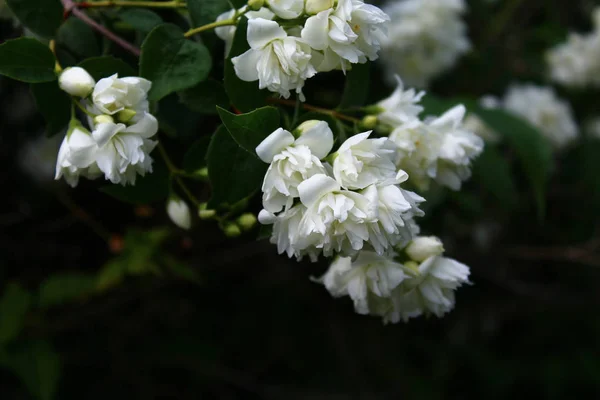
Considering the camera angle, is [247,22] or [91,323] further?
[91,323]

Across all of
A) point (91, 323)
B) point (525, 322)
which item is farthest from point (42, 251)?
point (525, 322)

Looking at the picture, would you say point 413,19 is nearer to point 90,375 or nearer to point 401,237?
point 401,237

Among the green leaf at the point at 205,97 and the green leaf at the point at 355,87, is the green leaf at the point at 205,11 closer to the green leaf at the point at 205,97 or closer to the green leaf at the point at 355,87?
the green leaf at the point at 205,97

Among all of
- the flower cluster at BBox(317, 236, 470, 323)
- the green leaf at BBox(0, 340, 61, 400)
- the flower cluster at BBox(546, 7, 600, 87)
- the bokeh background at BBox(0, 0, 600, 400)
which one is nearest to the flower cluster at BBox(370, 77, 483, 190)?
the flower cluster at BBox(317, 236, 470, 323)

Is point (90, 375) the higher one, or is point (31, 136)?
point (31, 136)

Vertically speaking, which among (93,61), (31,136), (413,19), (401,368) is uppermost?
(93,61)

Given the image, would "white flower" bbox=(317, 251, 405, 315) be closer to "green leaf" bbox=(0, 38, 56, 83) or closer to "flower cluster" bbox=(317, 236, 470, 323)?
"flower cluster" bbox=(317, 236, 470, 323)
